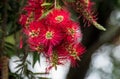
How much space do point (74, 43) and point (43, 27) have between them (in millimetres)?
100

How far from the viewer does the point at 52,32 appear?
0.87 metres

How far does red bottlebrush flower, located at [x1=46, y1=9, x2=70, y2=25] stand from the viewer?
842 millimetres

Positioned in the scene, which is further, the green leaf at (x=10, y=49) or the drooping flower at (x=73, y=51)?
the green leaf at (x=10, y=49)

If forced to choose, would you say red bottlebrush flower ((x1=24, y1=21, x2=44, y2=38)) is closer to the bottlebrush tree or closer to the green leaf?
the bottlebrush tree

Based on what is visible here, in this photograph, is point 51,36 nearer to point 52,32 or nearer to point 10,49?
point 52,32

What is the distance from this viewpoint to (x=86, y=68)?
1.84 meters

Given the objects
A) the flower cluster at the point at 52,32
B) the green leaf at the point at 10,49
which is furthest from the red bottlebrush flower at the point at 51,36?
the green leaf at the point at 10,49

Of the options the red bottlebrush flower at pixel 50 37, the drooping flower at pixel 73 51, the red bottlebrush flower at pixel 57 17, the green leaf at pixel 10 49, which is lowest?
the green leaf at pixel 10 49

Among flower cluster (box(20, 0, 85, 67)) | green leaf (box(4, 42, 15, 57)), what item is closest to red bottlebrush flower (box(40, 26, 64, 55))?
flower cluster (box(20, 0, 85, 67))

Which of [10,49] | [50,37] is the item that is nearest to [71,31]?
[50,37]

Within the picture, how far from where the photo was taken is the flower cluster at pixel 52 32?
0.86 metres

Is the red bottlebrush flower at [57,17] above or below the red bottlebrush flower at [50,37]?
above

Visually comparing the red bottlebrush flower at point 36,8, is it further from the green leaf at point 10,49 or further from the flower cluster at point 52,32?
the green leaf at point 10,49

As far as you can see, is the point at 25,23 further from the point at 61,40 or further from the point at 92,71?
the point at 92,71
